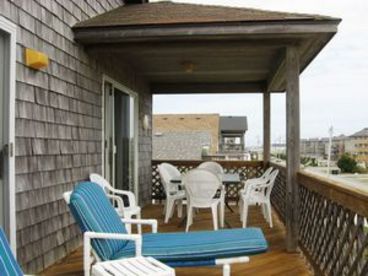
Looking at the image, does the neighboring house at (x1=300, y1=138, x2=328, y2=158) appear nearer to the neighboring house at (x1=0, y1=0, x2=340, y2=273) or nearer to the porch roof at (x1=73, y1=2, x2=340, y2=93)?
the neighboring house at (x1=0, y1=0, x2=340, y2=273)

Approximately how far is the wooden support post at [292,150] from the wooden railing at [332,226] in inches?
3.5

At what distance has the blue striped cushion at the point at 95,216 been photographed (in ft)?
10.6

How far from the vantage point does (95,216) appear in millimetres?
3344

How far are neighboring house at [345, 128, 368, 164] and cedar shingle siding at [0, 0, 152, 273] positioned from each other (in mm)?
11382

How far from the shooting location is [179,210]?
7309 mm

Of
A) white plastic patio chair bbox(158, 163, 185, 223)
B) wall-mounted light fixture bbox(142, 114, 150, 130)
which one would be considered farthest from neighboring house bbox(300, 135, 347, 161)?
white plastic patio chair bbox(158, 163, 185, 223)

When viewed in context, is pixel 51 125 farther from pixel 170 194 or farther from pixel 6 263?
pixel 170 194

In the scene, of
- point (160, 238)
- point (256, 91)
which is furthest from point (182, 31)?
point (256, 91)

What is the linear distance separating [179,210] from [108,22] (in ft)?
10.7

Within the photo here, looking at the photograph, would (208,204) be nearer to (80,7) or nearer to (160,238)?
(160,238)

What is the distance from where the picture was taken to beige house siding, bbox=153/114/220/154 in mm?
29050

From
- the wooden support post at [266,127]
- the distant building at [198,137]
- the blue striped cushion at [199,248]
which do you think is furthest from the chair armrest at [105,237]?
the distant building at [198,137]

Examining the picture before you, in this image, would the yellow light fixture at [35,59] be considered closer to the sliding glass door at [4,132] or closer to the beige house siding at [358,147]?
the sliding glass door at [4,132]

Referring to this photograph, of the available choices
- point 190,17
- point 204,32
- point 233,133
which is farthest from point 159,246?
point 233,133
